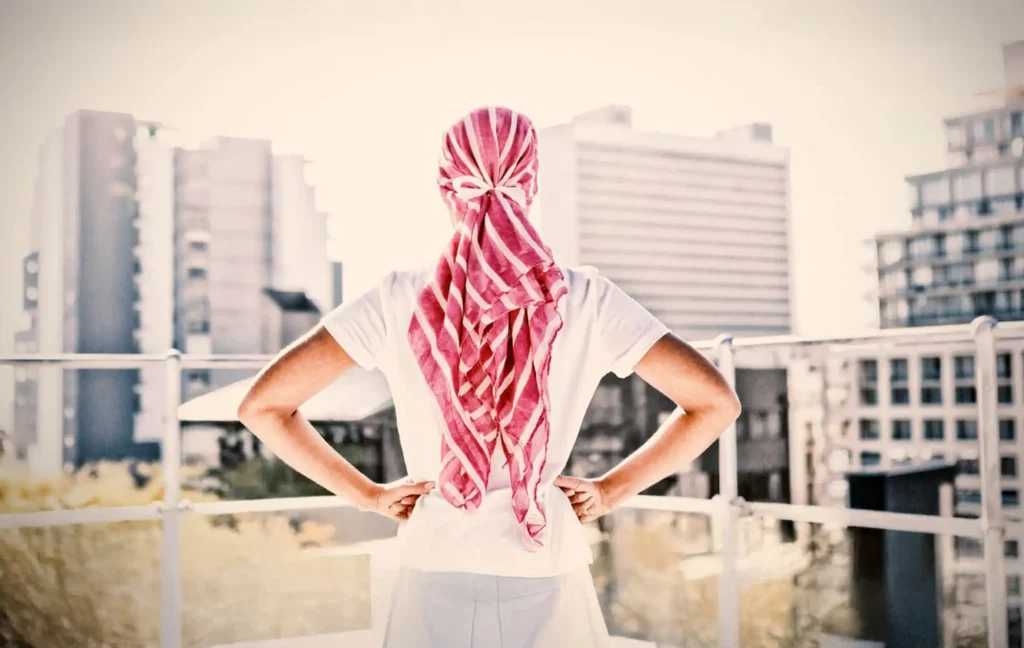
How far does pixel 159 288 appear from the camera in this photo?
1187 inches

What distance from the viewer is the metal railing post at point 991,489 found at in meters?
1.62

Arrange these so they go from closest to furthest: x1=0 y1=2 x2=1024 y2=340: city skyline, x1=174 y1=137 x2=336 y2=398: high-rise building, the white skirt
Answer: the white skirt → x1=0 y1=2 x2=1024 y2=340: city skyline → x1=174 y1=137 x2=336 y2=398: high-rise building

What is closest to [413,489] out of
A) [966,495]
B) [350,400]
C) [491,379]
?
[491,379]

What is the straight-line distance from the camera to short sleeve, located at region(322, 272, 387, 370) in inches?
30.8

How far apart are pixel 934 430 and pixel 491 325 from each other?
4494cm

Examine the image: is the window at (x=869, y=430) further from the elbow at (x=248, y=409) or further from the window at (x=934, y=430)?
the elbow at (x=248, y=409)

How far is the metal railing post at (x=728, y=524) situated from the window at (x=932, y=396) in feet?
141

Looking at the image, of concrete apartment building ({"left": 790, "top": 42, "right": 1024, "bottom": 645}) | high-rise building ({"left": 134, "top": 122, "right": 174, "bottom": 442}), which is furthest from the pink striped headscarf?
concrete apartment building ({"left": 790, "top": 42, "right": 1024, "bottom": 645})

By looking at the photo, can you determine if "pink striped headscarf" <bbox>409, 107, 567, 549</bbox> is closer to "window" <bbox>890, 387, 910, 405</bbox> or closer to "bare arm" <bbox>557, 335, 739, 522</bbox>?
"bare arm" <bbox>557, 335, 739, 522</bbox>

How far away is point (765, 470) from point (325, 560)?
38.4ft

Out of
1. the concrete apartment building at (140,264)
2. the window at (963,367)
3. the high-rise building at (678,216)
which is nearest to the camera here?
the concrete apartment building at (140,264)

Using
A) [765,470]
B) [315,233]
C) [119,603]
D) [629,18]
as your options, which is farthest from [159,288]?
[119,603]

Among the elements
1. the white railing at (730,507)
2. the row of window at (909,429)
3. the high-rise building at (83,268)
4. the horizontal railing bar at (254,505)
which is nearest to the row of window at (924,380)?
the row of window at (909,429)

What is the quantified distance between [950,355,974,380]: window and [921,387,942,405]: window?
1122mm
